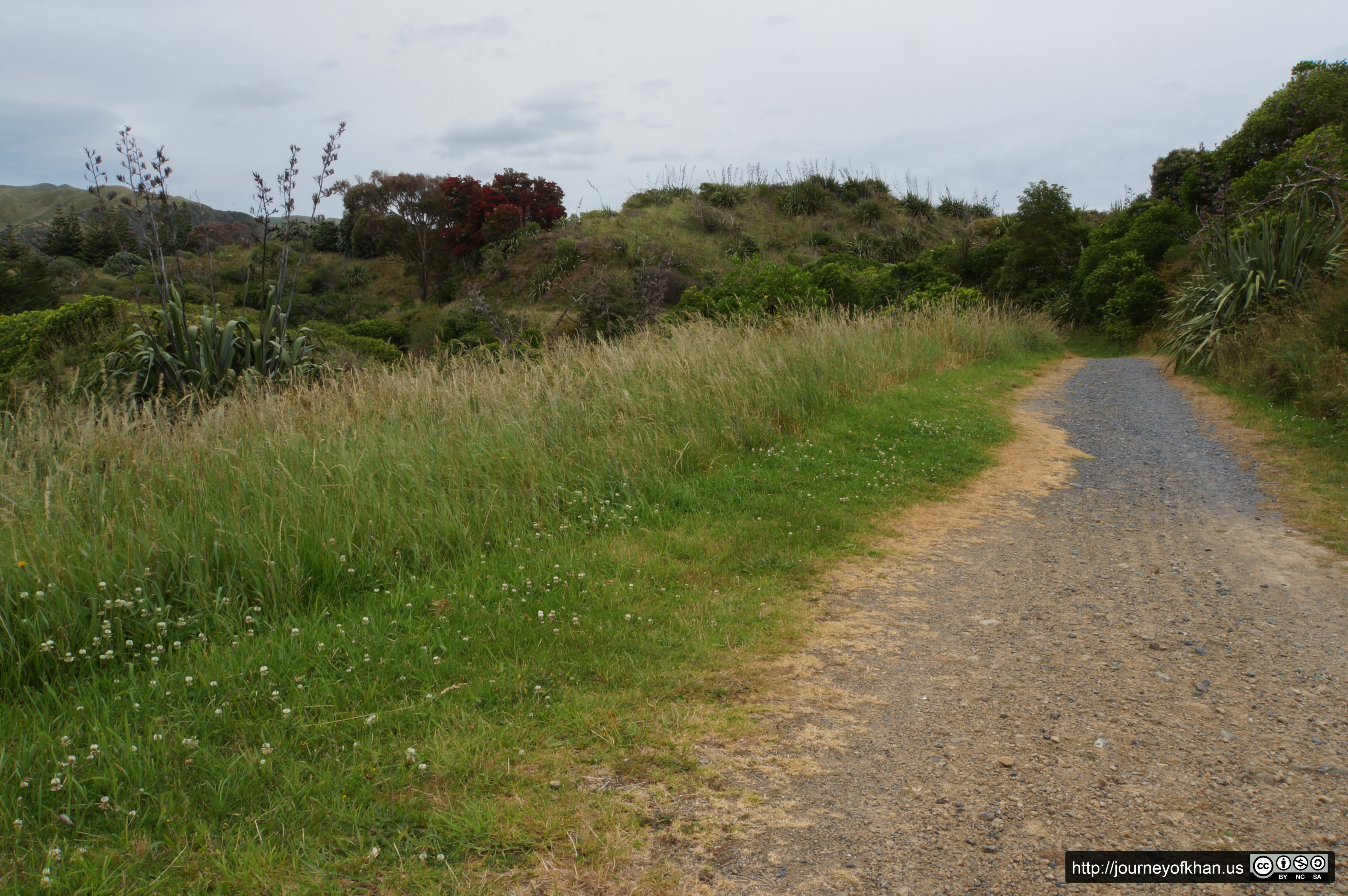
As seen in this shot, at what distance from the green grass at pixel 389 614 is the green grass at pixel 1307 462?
8.30ft

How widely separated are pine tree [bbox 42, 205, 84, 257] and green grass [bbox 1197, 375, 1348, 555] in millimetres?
33852

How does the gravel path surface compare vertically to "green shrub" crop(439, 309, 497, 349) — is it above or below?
below

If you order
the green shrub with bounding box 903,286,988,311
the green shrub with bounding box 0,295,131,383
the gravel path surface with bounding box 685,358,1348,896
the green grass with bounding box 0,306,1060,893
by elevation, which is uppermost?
the green shrub with bounding box 903,286,988,311

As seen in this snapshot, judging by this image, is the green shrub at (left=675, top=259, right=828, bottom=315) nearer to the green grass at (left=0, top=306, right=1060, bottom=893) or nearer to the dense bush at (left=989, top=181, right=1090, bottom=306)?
the green grass at (left=0, top=306, right=1060, bottom=893)

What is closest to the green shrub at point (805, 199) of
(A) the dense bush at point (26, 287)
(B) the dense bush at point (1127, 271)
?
(B) the dense bush at point (1127, 271)

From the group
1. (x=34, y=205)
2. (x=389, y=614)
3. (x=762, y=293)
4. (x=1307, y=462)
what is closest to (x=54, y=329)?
(x=389, y=614)

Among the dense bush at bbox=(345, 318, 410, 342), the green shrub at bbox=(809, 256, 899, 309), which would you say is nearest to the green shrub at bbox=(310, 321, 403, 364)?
Answer: the dense bush at bbox=(345, 318, 410, 342)

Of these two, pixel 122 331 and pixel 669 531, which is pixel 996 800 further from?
pixel 122 331

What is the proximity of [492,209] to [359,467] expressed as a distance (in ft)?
106

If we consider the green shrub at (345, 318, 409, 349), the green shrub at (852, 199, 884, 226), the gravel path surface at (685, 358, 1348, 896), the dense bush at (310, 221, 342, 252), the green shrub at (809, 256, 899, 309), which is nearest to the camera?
the gravel path surface at (685, 358, 1348, 896)

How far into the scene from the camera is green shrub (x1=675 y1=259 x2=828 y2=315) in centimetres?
1530

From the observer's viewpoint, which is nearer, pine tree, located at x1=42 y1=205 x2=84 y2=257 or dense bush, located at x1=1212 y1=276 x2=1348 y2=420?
dense bush, located at x1=1212 y1=276 x2=1348 y2=420

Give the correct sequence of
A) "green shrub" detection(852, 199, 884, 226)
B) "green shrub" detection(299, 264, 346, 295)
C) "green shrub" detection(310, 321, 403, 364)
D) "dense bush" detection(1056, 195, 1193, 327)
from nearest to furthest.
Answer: "green shrub" detection(310, 321, 403, 364), "dense bush" detection(1056, 195, 1193, 327), "green shrub" detection(299, 264, 346, 295), "green shrub" detection(852, 199, 884, 226)

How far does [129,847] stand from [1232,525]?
6680 mm
